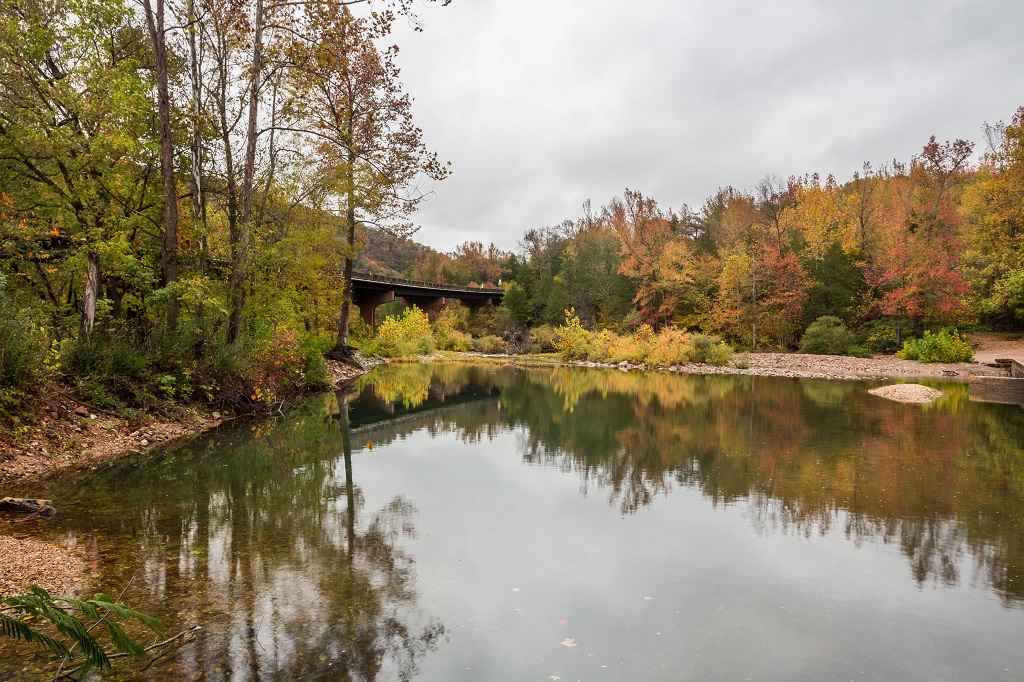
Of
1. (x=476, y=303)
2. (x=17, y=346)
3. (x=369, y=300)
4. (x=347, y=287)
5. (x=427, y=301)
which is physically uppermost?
(x=476, y=303)

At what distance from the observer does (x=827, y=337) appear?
34781 millimetres

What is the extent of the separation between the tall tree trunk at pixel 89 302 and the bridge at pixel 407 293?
87.5 feet

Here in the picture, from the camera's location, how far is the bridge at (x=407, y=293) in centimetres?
4072

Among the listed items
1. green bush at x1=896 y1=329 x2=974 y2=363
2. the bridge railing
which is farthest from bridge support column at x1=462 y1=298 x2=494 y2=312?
green bush at x1=896 y1=329 x2=974 y2=363

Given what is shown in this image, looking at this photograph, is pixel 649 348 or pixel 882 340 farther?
pixel 882 340

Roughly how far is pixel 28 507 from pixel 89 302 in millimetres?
5404

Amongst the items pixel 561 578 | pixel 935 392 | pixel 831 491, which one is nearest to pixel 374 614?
pixel 561 578

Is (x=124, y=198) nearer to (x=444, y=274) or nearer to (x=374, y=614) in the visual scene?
(x=374, y=614)

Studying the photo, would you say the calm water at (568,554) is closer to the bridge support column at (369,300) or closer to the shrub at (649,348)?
the shrub at (649,348)

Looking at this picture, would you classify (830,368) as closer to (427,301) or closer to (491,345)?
(491,345)

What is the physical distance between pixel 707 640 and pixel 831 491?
491 centimetres

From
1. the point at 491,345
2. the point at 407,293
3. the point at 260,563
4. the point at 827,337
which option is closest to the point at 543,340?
the point at 491,345

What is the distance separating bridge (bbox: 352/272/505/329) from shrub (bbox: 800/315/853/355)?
2768 centimetres

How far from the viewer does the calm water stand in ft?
13.0
